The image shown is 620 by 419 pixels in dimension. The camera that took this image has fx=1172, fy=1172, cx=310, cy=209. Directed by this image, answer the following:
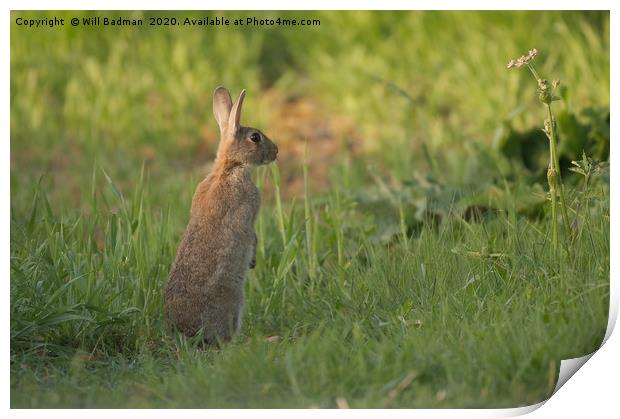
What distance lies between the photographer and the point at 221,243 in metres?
5.44

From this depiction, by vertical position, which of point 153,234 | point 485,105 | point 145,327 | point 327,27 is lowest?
point 145,327

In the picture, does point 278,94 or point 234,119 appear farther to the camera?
point 278,94

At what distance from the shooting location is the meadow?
466cm

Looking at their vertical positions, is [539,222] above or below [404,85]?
below

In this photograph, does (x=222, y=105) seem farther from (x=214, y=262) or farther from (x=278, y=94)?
(x=278, y=94)

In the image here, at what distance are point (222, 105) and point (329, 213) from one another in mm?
1126

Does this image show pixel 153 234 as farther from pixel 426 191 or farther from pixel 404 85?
pixel 404 85

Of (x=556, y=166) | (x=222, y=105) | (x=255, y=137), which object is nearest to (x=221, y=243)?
(x=255, y=137)

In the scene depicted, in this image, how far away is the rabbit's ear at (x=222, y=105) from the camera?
5.69 meters

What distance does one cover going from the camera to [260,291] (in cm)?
602
